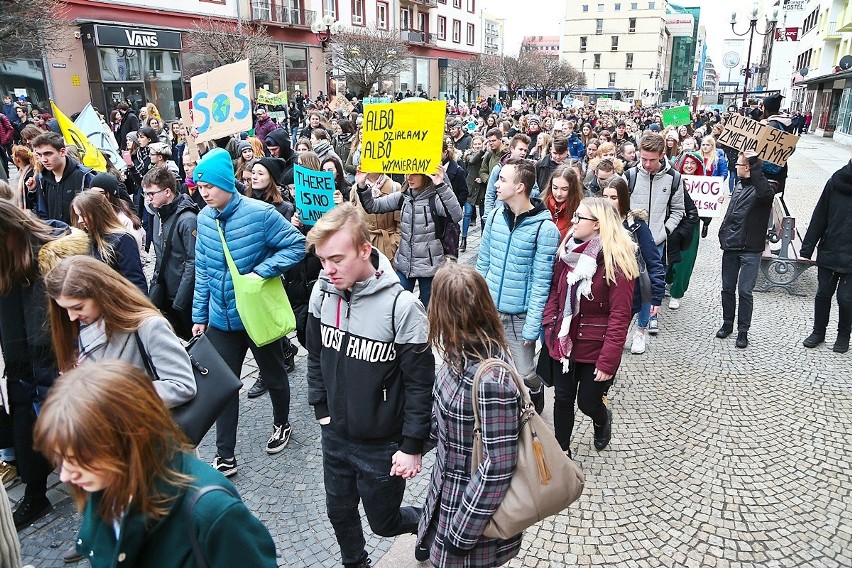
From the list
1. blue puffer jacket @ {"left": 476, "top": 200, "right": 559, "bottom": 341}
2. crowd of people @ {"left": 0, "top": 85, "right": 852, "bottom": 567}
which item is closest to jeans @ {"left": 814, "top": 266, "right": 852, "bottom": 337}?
crowd of people @ {"left": 0, "top": 85, "right": 852, "bottom": 567}

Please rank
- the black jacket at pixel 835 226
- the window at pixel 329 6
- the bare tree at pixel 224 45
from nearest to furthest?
the black jacket at pixel 835 226
the bare tree at pixel 224 45
the window at pixel 329 6

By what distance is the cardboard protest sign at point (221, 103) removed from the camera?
7.09 metres

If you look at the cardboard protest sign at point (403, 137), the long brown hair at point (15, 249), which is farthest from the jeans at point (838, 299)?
the long brown hair at point (15, 249)

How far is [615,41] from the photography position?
9588 centimetres

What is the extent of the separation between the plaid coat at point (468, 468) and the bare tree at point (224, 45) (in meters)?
23.2

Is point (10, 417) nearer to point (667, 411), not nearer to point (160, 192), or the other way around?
point (160, 192)

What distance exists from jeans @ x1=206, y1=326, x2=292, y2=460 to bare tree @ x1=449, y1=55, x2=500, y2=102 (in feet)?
173

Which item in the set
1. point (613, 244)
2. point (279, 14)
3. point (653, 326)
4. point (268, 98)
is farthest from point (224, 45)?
point (613, 244)

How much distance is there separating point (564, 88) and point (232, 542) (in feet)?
240

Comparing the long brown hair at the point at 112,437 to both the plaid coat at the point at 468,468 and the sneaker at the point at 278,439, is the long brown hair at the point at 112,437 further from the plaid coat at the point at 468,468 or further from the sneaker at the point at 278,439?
the sneaker at the point at 278,439

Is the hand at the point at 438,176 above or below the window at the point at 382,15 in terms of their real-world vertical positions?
below

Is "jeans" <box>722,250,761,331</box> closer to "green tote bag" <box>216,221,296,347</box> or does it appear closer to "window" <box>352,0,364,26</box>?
"green tote bag" <box>216,221,296,347</box>

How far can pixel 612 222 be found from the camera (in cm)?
365

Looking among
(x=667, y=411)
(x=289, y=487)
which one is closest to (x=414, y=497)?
(x=289, y=487)
